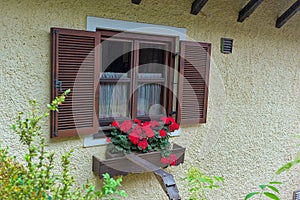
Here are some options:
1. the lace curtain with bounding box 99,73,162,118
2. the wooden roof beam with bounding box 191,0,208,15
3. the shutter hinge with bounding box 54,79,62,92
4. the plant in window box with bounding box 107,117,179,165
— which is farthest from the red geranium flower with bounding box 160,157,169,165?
the wooden roof beam with bounding box 191,0,208,15

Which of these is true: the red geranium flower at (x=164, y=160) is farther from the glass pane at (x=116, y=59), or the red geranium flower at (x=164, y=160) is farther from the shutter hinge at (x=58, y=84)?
the shutter hinge at (x=58, y=84)

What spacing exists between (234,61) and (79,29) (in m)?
2.53

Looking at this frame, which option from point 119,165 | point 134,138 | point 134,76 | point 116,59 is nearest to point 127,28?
point 116,59

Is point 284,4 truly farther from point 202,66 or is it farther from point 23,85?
point 23,85

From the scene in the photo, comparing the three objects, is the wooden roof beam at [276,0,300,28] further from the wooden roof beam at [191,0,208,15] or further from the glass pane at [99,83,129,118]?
the glass pane at [99,83,129,118]

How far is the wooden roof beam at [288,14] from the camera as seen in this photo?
4.64 metres

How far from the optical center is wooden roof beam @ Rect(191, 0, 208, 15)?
155 inches

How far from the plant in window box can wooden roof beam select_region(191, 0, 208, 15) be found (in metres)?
1.54

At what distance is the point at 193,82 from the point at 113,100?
1.19m

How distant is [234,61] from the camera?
15.4ft

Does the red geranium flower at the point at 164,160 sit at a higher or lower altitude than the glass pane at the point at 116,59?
lower

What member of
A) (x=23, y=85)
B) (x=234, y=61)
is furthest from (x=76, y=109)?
(x=234, y=61)

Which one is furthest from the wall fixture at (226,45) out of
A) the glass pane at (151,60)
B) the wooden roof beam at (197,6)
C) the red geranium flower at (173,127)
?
the red geranium flower at (173,127)

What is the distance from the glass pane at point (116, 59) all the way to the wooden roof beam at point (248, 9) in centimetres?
191
